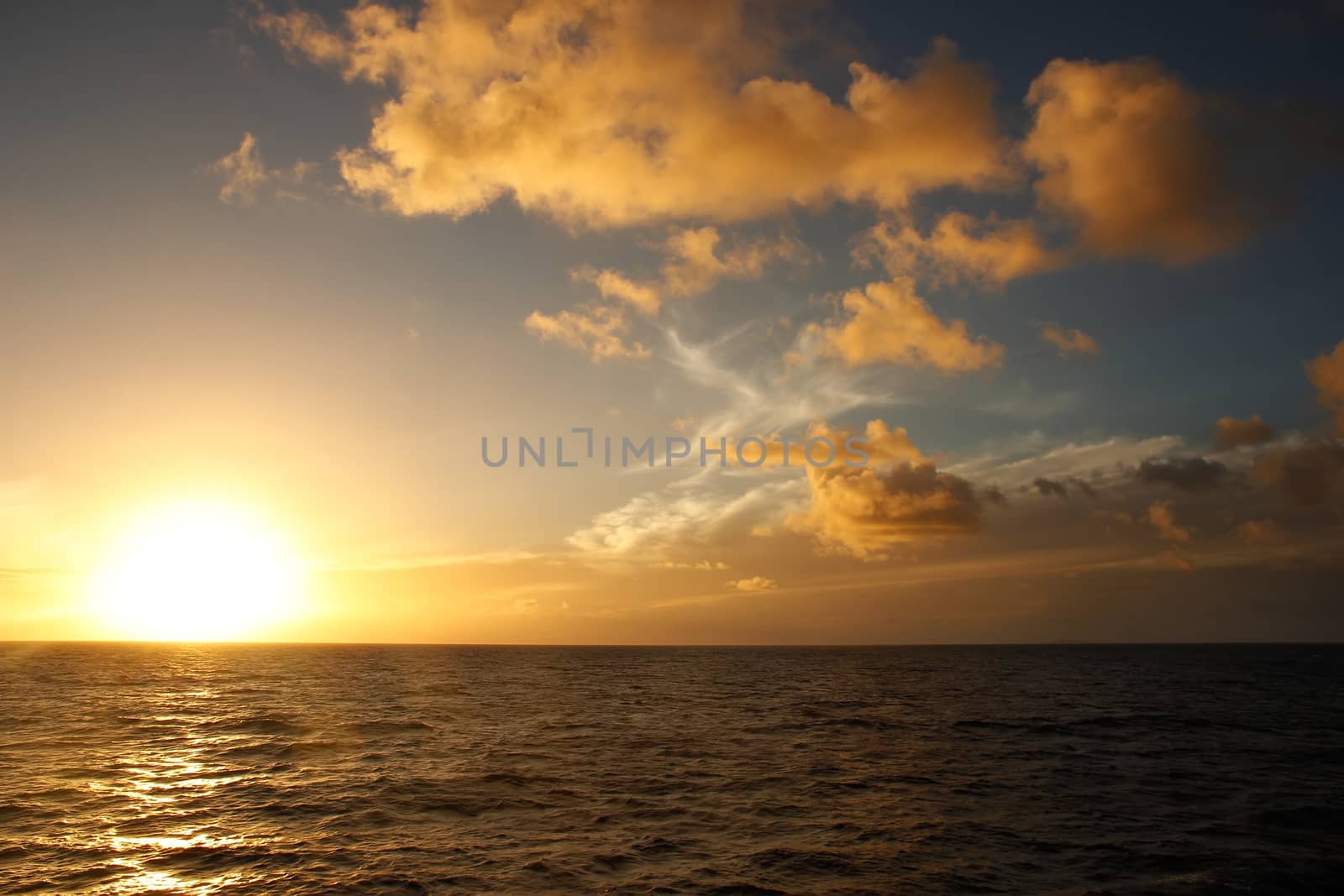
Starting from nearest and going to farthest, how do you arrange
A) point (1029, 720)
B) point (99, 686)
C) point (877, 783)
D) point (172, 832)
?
point (172, 832) → point (877, 783) → point (1029, 720) → point (99, 686)

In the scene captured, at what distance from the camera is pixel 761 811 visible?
25984 mm

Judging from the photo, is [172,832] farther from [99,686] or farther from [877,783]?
[99,686]

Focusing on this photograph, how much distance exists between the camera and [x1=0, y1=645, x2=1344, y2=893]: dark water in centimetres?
1975

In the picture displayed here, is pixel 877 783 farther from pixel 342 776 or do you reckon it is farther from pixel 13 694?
pixel 13 694

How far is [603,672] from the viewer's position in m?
117

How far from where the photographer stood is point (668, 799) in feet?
91.0

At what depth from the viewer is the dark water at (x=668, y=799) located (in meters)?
19.8

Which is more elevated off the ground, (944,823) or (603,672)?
(944,823)

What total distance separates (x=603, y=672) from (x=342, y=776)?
88.3 meters

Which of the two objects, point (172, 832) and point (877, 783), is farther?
point (877, 783)

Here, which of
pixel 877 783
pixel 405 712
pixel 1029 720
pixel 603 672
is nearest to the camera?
pixel 877 783

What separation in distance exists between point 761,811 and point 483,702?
143 ft

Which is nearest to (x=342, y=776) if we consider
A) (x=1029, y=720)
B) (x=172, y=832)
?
(x=172, y=832)

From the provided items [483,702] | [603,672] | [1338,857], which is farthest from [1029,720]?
[603,672]
